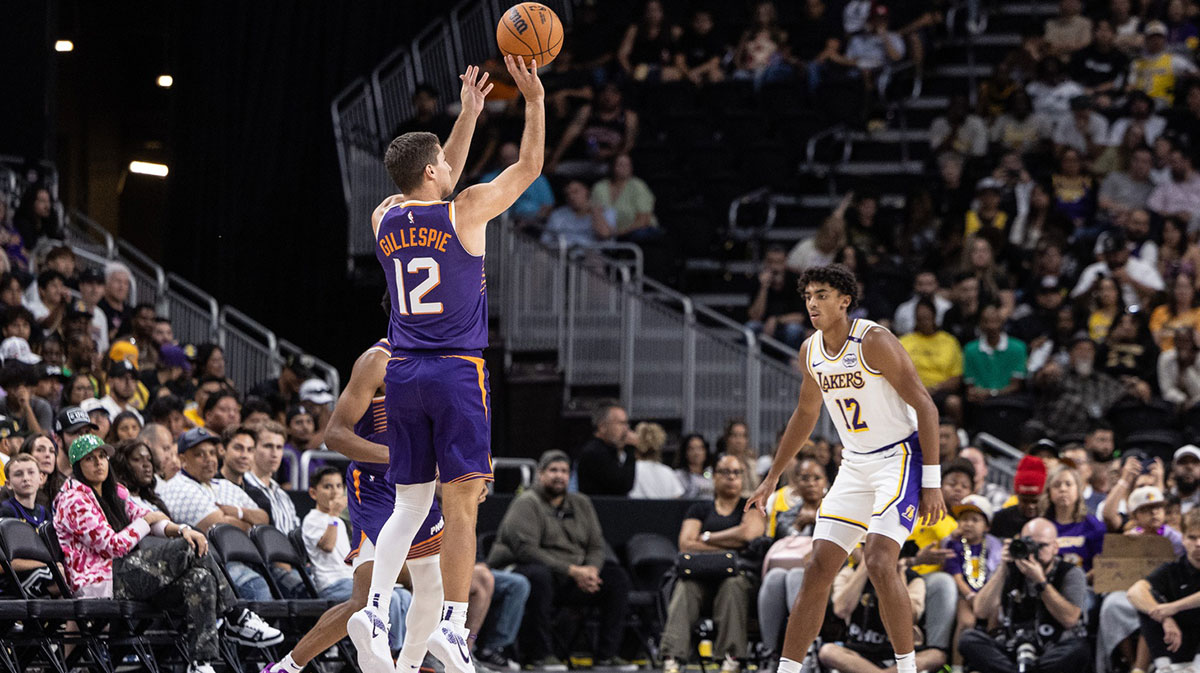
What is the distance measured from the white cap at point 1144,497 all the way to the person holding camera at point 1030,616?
3.47 feet

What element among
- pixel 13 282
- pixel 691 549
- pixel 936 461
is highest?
pixel 13 282

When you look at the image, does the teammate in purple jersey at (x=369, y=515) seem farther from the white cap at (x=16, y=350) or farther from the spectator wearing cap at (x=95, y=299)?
the spectator wearing cap at (x=95, y=299)

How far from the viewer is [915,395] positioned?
8.15m

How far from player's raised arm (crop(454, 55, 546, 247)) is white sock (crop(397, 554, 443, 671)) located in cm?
140

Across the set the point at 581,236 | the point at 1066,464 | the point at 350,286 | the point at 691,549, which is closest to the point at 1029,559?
the point at 1066,464

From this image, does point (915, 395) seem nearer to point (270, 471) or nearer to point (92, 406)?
point (270, 471)

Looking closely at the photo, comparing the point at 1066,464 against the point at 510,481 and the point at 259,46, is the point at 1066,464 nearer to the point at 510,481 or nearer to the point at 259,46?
the point at 510,481

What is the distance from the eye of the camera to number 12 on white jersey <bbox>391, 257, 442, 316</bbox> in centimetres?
697

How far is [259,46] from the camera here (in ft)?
60.7

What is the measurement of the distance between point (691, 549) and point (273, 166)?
8.20m

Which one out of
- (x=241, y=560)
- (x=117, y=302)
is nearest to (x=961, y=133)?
(x=117, y=302)

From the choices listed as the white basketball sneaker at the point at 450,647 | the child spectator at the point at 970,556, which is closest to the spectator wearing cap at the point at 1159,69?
the child spectator at the point at 970,556

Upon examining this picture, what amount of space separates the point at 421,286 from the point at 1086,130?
12.2 meters

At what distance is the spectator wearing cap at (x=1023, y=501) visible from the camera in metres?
11.5
